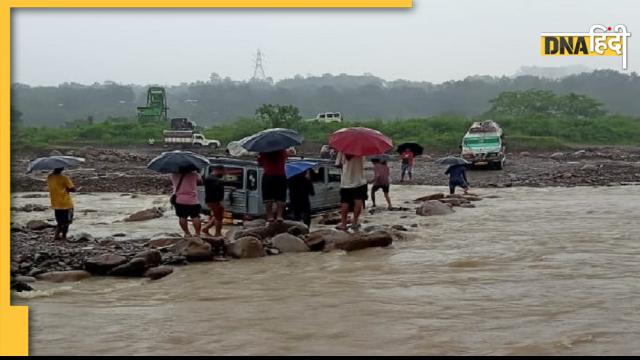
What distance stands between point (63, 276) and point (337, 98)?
91474 millimetres

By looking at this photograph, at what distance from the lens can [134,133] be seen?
5188 cm

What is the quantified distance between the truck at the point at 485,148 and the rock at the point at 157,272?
22.1 m

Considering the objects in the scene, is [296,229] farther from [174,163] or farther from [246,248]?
[174,163]

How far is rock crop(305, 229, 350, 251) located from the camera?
435 inches

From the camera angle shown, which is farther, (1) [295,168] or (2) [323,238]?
(1) [295,168]

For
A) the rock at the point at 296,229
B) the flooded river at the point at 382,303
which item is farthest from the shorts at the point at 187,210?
the rock at the point at 296,229

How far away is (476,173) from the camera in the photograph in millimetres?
29516

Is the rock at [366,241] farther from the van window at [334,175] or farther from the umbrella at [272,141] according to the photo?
the van window at [334,175]

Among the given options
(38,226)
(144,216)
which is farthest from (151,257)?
(144,216)

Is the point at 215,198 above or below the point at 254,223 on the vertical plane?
above

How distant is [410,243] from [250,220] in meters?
3.31

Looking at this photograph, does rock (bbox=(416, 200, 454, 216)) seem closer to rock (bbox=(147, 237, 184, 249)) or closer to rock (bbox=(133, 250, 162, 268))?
rock (bbox=(147, 237, 184, 249))

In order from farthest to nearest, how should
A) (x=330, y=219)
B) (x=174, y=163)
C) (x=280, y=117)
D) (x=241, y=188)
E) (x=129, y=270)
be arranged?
(x=280, y=117)
(x=330, y=219)
(x=241, y=188)
(x=174, y=163)
(x=129, y=270)

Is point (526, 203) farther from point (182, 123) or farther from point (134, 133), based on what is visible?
point (134, 133)
